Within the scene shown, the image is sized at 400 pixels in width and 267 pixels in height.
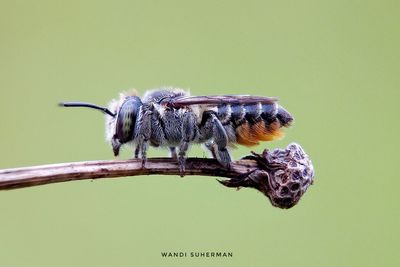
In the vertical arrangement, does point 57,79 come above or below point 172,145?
above

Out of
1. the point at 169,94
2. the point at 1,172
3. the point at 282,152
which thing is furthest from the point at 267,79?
the point at 1,172

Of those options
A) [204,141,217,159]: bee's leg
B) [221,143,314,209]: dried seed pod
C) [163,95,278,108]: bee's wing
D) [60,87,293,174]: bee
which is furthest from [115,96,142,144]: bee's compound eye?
[221,143,314,209]: dried seed pod

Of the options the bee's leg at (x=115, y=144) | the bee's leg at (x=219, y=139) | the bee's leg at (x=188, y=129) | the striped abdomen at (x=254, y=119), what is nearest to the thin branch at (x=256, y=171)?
the bee's leg at (x=219, y=139)

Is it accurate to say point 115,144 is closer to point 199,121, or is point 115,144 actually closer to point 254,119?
point 199,121

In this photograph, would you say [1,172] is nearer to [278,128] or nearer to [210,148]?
[210,148]

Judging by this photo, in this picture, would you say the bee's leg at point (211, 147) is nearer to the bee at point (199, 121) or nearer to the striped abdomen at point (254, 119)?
the bee at point (199, 121)

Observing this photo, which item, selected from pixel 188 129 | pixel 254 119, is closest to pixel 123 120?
pixel 188 129
